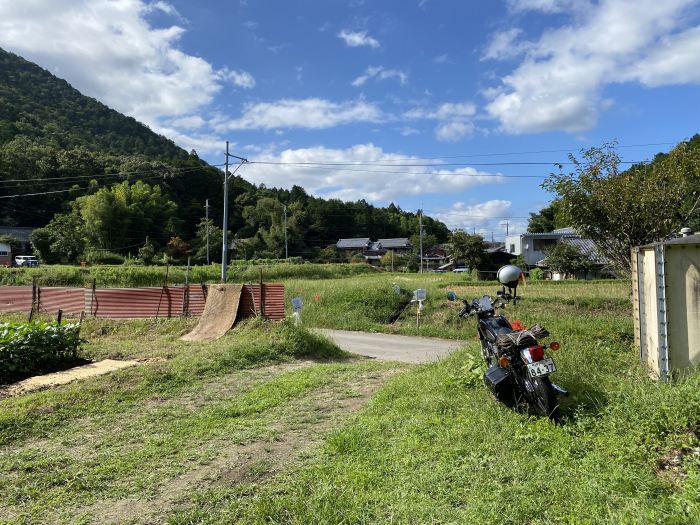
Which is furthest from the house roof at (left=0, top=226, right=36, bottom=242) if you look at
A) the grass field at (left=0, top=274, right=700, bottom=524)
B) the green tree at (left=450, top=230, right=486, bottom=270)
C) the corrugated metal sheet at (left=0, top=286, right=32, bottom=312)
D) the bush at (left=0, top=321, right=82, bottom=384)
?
the grass field at (left=0, top=274, right=700, bottom=524)

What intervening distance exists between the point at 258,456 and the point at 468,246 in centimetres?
3732

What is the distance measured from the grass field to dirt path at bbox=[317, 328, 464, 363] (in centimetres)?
350

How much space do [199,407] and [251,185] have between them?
89214 mm

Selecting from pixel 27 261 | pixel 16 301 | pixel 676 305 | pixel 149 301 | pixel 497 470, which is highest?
pixel 27 261

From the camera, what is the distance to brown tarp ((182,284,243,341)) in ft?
35.9

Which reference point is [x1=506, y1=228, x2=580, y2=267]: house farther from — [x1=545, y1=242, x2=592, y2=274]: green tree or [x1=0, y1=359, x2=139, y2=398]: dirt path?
[x1=0, y1=359, x2=139, y2=398]: dirt path

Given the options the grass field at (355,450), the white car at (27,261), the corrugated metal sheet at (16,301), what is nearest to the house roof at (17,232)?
the white car at (27,261)

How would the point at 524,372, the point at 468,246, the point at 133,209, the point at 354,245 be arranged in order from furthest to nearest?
1. the point at 354,245
2. the point at 133,209
3. the point at 468,246
4. the point at 524,372

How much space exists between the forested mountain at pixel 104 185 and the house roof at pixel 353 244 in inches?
102

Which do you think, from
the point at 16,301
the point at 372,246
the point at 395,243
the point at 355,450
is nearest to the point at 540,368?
the point at 355,450

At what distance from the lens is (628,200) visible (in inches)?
411

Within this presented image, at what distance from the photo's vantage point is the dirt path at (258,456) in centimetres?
324

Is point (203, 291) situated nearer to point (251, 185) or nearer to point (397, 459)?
point (397, 459)

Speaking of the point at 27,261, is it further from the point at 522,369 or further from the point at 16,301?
the point at 522,369
